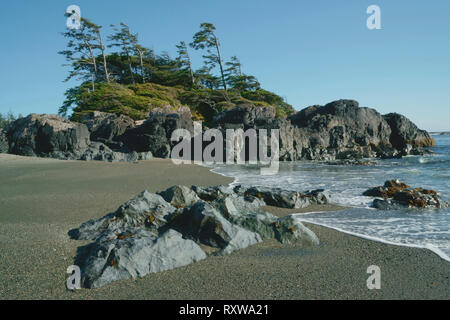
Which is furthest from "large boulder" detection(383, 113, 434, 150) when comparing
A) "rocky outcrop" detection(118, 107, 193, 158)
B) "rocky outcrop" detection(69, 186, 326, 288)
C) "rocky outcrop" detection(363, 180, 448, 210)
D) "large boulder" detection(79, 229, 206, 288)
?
"large boulder" detection(79, 229, 206, 288)

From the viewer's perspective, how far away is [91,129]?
22.6 meters

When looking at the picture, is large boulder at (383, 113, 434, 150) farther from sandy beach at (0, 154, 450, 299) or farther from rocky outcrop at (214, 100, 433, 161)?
sandy beach at (0, 154, 450, 299)

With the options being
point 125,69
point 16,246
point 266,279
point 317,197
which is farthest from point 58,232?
point 125,69

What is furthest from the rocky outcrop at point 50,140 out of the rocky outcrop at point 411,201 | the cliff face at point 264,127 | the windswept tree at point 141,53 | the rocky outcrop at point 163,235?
the windswept tree at point 141,53

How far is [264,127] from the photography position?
22016 millimetres

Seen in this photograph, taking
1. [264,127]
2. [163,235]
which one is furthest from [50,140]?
[163,235]

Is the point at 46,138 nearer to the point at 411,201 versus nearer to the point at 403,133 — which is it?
the point at 411,201

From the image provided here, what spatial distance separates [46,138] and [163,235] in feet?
62.7

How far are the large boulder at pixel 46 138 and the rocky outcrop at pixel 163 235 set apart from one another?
1640 cm

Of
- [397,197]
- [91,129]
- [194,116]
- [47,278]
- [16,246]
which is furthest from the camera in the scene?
[194,116]

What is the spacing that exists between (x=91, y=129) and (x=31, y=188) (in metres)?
15.9

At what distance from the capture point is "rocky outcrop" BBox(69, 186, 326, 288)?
3018mm

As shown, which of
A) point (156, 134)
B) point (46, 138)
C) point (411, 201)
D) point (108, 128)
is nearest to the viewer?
point (411, 201)

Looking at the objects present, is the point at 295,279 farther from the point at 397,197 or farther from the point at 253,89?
the point at 253,89
